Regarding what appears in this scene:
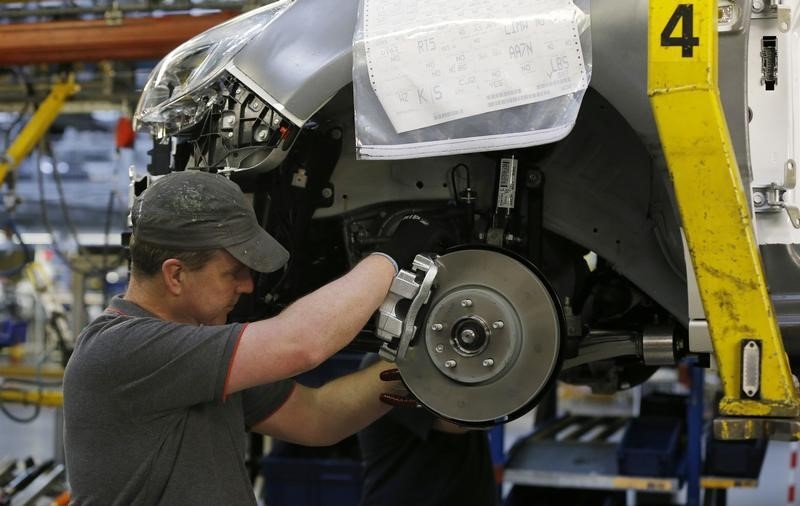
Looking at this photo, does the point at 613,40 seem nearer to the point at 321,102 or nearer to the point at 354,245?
the point at 321,102

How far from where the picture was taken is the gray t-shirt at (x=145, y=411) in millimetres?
2029

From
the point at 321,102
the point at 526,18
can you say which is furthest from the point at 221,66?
the point at 526,18

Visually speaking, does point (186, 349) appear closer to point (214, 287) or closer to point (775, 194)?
point (214, 287)

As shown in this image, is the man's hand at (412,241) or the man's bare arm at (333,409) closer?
the man's hand at (412,241)

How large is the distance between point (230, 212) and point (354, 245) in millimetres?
761

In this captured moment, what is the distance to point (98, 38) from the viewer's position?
19.5 feet

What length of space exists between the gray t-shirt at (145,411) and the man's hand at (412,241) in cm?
42

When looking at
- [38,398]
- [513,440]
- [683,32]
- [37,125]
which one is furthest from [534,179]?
[513,440]

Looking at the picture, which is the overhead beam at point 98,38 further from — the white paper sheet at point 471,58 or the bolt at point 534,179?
the white paper sheet at point 471,58

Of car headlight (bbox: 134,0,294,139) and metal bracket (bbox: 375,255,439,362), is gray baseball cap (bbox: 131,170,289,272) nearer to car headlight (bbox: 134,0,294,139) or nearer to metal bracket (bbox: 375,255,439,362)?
metal bracket (bbox: 375,255,439,362)

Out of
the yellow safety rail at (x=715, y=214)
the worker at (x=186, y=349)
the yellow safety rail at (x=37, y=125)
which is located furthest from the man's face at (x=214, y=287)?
the yellow safety rail at (x=37, y=125)

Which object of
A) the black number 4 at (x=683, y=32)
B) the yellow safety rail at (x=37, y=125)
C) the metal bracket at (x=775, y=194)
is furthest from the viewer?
the yellow safety rail at (x=37, y=125)

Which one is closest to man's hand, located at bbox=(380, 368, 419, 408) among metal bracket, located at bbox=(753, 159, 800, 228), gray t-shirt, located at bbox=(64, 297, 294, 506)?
gray t-shirt, located at bbox=(64, 297, 294, 506)

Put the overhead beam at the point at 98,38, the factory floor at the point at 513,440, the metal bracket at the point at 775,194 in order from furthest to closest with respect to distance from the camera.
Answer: the factory floor at the point at 513,440 < the overhead beam at the point at 98,38 < the metal bracket at the point at 775,194
